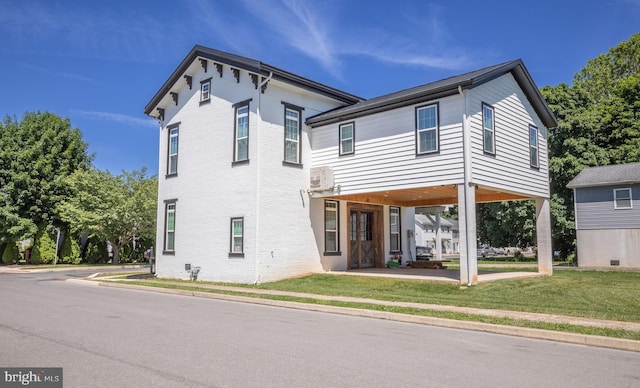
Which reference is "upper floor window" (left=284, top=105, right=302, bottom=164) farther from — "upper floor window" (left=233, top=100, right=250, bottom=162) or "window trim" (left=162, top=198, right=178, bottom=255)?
"window trim" (left=162, top=198, right=178, bottom=255)

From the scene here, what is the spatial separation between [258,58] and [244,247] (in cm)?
725

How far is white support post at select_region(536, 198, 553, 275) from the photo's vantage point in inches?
773

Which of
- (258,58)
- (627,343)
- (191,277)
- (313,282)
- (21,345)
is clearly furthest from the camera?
(191,277)

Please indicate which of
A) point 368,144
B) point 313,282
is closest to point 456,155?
point 368,144

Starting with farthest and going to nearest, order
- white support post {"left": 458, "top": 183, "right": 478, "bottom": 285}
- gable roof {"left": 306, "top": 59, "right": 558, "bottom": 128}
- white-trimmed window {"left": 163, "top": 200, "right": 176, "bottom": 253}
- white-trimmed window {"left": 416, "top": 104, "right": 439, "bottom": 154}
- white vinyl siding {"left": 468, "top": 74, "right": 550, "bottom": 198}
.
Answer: white-trimmed window {"left": 163, "top": 200, "right": 176, "bottom": 253}, white-trimmed window {"left": 416, "top": 104, "right": 439, "bottom": 154}, white vinyl siding {"left": 468, "top": 74, "right": 550, "bottom": 198}, gable roof {"left": 306, "top": 59, "right": 558, "bottom": 128}, white support post {"left": 458, "top": 183, "right": 478, "bottom": 285}

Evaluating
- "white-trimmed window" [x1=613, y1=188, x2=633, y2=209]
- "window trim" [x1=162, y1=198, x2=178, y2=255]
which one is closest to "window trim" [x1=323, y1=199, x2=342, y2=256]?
"window trim" [x1=162, y1=198, x2=178, y2=255]

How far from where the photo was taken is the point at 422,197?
72.8 feet

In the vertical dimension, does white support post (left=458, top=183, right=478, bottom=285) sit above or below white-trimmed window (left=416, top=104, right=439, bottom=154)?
below

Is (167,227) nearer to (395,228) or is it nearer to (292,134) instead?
(292,134)

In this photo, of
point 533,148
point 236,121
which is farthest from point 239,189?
point 533,148

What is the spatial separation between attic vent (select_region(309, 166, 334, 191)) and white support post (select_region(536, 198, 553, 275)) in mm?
8482

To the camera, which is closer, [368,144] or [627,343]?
[627,343]

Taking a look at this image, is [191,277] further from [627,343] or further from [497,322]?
[627,343]

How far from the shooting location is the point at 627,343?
809cm
